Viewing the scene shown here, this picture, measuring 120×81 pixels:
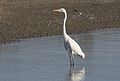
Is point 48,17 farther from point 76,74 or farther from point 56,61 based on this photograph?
point 76,74

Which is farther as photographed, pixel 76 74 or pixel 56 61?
pixel 56 61

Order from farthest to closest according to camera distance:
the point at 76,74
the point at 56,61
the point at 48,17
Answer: the point at 48,17 → the point at 56,61 → the point at 76,74

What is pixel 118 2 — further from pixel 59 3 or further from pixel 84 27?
pixel 84 27

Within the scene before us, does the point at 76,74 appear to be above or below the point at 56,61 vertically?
above

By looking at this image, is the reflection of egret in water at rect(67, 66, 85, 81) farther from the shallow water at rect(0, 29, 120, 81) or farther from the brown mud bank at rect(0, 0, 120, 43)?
the brown mud bank at rect(0, 0, 120, 43)

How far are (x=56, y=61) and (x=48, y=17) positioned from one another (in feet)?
45.8

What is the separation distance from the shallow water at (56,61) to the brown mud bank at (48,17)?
184cm

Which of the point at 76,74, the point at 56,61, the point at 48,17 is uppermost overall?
the point at 76,74

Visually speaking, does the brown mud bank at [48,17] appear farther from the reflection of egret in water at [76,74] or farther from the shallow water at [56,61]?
the reflection of egret in water at [76,74]

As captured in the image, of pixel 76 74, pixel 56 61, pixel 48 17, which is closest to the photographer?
pixel 76 74

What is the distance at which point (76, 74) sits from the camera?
1806cm

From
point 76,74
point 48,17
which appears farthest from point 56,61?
point 48,17

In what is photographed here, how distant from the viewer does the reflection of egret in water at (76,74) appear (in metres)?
17.3

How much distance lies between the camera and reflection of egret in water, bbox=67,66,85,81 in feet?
56.6
